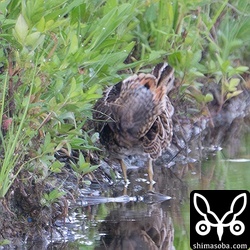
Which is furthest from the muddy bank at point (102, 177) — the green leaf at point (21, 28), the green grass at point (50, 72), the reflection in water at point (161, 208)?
the green leaf at point (21, 28)

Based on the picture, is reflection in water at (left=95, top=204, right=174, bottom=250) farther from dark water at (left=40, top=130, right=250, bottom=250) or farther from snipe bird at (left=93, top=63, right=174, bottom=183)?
snipe bird at (left=93, top=63, right=174, bottom=183)

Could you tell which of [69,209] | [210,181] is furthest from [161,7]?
[69,209]

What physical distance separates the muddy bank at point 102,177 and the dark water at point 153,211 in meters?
0.04

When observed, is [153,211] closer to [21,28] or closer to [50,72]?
[50,72]

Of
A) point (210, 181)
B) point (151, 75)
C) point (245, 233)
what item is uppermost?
point (151, 75)

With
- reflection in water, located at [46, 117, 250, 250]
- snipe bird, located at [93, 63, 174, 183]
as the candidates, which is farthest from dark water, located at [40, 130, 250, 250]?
snipe bird, located at [93, 63, 174, 183]

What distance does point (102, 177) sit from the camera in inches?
241

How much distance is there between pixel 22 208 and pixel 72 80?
0.74m

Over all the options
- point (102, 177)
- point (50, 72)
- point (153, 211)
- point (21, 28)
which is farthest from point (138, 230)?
point (21, 28)

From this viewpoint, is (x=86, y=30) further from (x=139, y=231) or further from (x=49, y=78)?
(x=139, y=231)

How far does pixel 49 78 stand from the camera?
15.4 ft

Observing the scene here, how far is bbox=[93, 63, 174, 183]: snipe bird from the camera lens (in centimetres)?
601

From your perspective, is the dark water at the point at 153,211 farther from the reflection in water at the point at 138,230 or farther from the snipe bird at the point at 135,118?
the snipe bird at the point at 135,118

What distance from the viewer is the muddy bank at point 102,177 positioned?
15.7 feet
